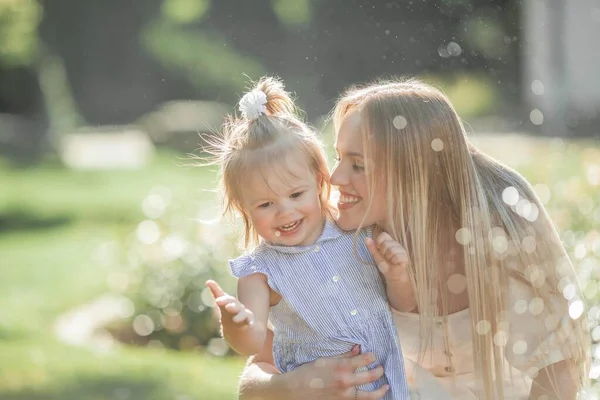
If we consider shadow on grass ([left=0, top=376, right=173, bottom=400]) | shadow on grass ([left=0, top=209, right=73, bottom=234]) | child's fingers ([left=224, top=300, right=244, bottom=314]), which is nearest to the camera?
child's fingers ([left=224, top=300, right=244, bottom=314])

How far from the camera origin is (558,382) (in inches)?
94.6

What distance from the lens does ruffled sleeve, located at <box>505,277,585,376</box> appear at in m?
2.38

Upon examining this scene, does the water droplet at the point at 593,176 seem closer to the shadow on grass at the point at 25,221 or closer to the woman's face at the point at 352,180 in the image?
the woman's face at the point at 352,180

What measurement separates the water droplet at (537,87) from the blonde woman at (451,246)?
1363 cm

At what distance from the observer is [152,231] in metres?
6.76

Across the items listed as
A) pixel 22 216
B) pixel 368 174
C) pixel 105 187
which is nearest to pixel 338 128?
pixel 368 174

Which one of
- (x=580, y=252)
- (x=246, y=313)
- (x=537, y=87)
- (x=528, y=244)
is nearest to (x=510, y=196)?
(x=528, y=244)

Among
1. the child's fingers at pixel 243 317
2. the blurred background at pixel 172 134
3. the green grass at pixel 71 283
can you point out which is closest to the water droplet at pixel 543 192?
the blurred background at pixel 172 134

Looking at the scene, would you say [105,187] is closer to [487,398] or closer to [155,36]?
[487,398]

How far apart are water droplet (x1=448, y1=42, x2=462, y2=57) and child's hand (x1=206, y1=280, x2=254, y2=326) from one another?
17.0 meters

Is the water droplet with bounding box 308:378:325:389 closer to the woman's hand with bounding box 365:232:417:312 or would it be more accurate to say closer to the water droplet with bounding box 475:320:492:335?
the woman's hand with bounding box 365:232:417:312

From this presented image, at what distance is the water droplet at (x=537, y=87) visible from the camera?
51.2ft

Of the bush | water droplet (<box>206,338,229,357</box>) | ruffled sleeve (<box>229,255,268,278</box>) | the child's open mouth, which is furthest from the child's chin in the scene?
water droplet (<box>206,338,229,357</box>)

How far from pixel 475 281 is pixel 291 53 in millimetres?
20515
